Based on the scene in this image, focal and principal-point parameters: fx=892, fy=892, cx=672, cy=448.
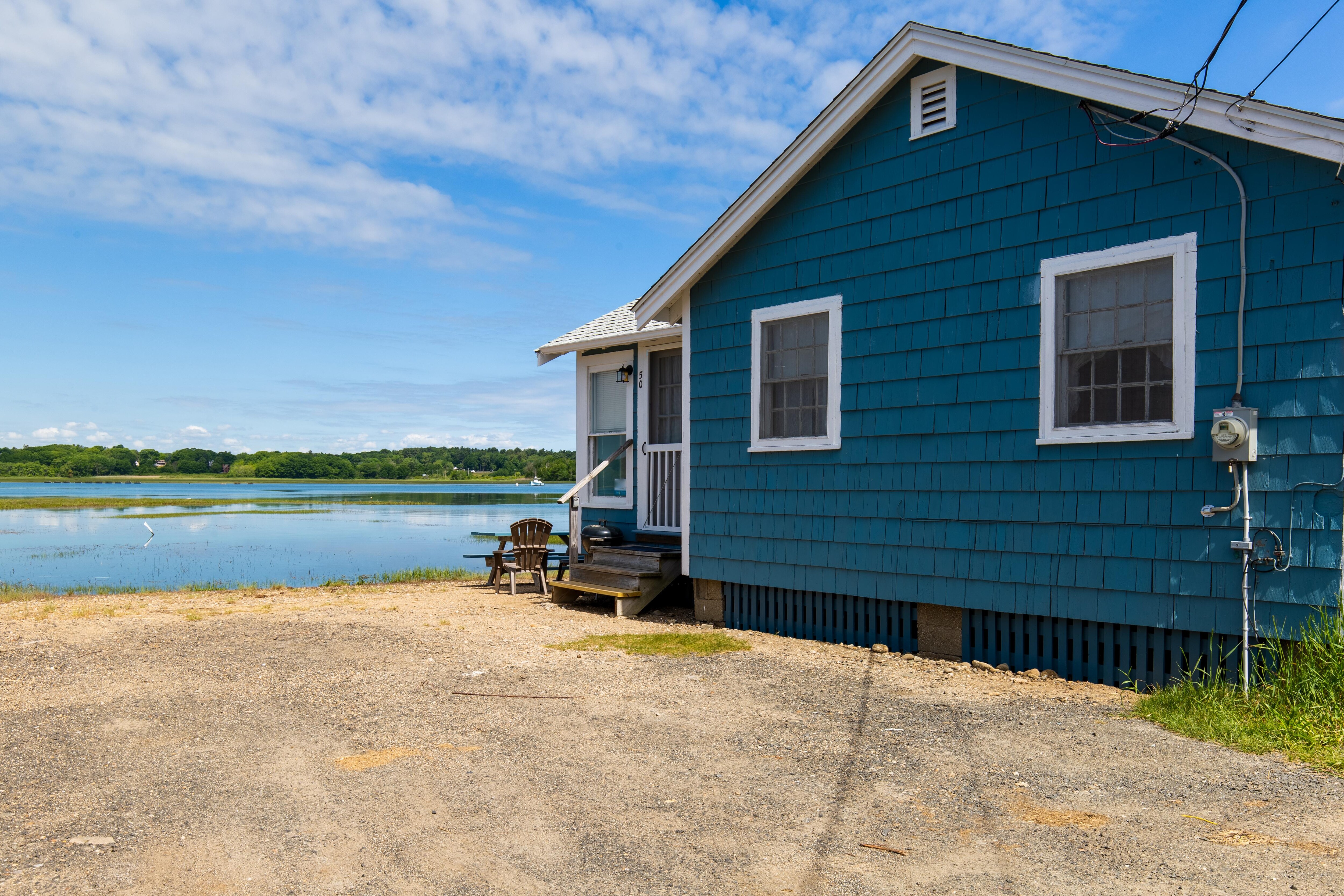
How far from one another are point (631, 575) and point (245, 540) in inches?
943

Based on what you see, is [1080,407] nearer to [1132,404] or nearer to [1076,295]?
[1132,404]

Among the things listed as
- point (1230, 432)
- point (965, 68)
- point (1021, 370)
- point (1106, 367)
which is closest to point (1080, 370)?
point (1106, 367)

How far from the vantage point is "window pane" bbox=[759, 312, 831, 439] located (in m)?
8.36

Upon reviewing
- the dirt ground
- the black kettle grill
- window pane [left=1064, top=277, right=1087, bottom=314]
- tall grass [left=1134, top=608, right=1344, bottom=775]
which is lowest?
the dirt ground

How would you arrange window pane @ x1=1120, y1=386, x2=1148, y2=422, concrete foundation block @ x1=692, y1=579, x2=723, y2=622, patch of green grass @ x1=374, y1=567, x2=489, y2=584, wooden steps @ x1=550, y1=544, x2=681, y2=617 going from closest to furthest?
A: 1. window pane @ x1=1120, y1=386, x2=1148, y2=422
2. concrete foundation block @ x1=692, y1=579, x2=723, y2=622
3. wooden steps @ x1=550, y1=544, x2=681, y2=617
4. patch of green grass @ x1=374, y1=567, x2=489, y2=584

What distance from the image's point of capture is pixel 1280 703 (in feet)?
17.3

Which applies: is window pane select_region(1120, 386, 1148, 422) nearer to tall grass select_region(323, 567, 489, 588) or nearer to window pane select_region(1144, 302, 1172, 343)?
window pane select_region(1144, 302, 1172, 343)

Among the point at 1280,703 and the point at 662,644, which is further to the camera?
the point at 662,644

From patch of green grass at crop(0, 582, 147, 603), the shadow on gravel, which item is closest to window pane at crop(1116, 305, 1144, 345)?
the shadow on gravel

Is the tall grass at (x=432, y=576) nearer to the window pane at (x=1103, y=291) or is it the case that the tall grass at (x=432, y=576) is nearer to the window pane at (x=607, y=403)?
the window pane at (x=607, y=403)

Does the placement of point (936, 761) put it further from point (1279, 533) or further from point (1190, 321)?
point (1190, 321)

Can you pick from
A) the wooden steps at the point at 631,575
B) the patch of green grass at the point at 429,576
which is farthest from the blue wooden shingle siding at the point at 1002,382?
the patch of green grass at the point at 429,576

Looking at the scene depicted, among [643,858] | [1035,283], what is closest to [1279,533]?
[1035,283]

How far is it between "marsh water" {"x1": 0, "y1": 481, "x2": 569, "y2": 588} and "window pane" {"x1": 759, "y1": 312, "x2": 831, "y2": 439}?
11.1 meters
